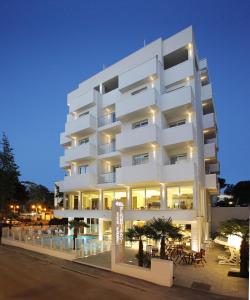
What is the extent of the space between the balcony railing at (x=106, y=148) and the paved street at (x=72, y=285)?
15.7 m

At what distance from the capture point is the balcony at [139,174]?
25.0 meters

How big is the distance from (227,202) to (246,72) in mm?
107953

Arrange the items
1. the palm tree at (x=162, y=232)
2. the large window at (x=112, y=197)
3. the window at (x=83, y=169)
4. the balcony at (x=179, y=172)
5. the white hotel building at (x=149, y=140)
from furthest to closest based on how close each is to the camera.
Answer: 1. the window at (x=83, y=169)
2. the large window at (x=112, y=197)
3. the white hotel building at (x=149, y=140)
4. the balcony at (x=179, y=172)
5. the palm tree at (x=162, y=232)

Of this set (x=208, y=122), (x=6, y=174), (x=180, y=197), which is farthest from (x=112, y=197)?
(x=208, y=122)

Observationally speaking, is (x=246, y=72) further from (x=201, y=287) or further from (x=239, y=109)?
(x=201, y=287)

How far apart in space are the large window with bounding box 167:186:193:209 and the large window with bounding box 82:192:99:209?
11018 mm

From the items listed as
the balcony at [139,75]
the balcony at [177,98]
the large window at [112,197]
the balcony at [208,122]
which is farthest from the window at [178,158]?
the balcony at [139,75]

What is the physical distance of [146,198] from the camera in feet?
92.5

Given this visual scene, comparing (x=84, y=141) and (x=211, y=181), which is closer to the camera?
(x=211, y=181)

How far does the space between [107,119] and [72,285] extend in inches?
860

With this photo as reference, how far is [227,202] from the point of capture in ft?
196

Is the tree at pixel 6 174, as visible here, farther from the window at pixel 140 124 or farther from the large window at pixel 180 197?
the large window at pixel 180 197

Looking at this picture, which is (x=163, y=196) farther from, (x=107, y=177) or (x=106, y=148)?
(x=106, y=148)

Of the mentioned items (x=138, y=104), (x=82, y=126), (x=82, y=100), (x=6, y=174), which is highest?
(x=82, y=100)
